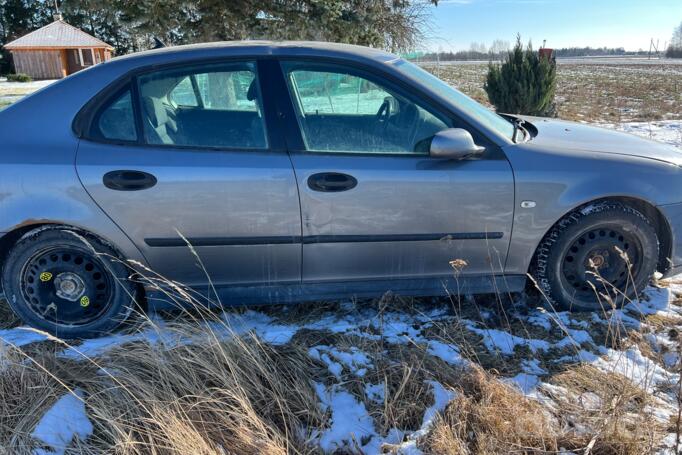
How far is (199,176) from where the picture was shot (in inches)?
101

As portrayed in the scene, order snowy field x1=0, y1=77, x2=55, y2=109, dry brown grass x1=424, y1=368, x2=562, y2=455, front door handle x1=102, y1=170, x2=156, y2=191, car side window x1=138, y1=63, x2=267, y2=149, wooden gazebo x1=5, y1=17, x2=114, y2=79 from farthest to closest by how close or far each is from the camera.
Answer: wooden gazebo x1=5, y1=17, x2=114, y2=79 → snowy field x1=0, y1=77, x2=55, y2=109 → car side window x1=138, y1=63, x2=267, y2=149 → front door handle x1=102, y1=170, x2=156, y2=191 → dry brown grass x1=424, y1=368, x2=562, y2=455

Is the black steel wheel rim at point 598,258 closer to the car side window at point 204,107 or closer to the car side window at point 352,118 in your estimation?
the car side window at point 352,118

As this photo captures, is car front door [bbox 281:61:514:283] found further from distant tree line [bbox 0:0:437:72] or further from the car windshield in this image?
distant tree line [bbox 0:0:437:72]

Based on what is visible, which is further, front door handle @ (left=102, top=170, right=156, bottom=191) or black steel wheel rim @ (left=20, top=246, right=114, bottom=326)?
black steel wheel rim @ (left=20, top=246, right=114, bottom=326)

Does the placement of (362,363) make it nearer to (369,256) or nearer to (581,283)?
(369,256)

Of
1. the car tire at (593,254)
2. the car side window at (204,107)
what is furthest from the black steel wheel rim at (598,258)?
the car side window at (204,107)

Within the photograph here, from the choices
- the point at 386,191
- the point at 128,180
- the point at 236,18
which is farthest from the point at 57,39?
the point at 386,191

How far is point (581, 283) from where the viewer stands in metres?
2.96

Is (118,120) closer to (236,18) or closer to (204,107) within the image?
(204,107)

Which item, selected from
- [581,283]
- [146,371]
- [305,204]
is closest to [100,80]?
[305,204]

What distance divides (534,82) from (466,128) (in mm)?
7252

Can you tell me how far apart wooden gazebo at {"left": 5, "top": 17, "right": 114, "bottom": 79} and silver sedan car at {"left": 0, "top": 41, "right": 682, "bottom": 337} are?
39.5 meters

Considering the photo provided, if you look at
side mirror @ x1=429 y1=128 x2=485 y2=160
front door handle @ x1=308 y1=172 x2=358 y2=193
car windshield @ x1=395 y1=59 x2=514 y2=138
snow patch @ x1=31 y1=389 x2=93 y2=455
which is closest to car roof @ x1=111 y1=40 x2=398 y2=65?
car windshield @ x1=395 y1=59 x2=514 y2=138

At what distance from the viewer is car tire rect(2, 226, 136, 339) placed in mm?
2654
